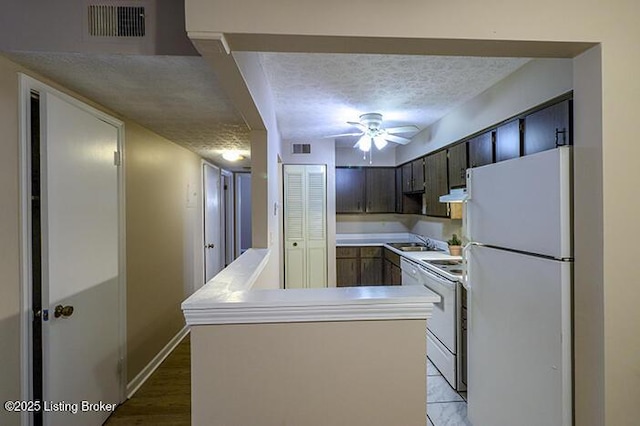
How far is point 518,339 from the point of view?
1.61 m

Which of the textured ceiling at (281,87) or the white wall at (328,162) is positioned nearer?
the textured ceiling at (281,87)

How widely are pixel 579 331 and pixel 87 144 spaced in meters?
2.84

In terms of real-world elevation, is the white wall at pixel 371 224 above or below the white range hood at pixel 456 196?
below

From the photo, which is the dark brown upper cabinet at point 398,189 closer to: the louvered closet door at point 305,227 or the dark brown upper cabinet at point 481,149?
the louvered closet door at point 305,227

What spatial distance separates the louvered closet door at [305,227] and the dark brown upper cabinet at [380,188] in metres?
0.87

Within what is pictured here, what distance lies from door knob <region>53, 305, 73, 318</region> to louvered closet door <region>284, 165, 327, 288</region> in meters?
2.96

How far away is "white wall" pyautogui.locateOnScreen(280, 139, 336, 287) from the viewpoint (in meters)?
4.53

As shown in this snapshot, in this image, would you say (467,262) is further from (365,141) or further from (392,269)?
(392,269)

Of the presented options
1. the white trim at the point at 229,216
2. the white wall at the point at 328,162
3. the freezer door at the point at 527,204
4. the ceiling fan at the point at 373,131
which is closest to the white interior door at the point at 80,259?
the ceiling fan at the point at 373,131

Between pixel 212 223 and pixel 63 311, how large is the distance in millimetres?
2937

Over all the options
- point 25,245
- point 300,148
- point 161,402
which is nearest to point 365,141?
point 300,148

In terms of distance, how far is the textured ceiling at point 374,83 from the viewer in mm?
2100

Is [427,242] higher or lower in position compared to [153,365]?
higher

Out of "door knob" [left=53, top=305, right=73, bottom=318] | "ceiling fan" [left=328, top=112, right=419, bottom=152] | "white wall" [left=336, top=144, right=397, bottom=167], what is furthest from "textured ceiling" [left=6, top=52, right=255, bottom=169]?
"white wall" [left=336, top=144, right=397, bottom=167]
